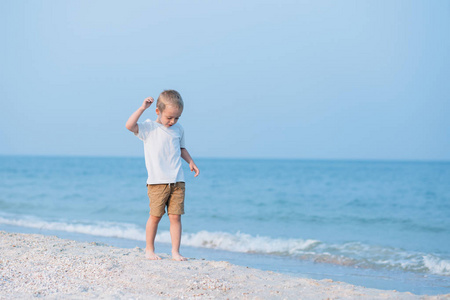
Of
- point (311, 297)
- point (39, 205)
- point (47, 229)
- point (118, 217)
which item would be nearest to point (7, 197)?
point (39, 205)

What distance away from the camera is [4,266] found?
4176mm

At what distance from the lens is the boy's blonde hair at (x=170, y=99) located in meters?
4.42

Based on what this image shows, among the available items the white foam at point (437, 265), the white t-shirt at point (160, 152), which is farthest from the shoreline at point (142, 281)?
the white foam at point (437, 265)

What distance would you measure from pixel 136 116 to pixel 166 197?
88 centimetres

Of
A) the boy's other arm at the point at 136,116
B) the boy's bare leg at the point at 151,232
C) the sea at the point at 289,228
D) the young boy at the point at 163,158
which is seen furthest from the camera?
the sea at the point at 289,228

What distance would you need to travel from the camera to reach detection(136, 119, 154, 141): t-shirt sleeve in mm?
4562

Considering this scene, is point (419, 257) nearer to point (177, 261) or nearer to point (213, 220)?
point (177, 261)

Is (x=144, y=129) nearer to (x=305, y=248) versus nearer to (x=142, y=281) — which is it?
(x=142, y=281)

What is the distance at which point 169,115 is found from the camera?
14.7ft

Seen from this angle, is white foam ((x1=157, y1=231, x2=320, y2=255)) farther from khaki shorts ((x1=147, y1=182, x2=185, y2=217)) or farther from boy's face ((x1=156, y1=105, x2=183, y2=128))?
boy's face ((x1=156, y1=105, x2=183, y2=128))

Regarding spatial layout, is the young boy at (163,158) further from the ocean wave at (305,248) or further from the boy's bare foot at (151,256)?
the ocean wave at (305,248)

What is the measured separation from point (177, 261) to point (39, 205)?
1171cm

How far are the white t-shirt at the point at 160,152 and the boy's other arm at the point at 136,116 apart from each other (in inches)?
2.8

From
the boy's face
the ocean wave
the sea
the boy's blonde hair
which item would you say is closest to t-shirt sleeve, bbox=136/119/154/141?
the boy's face
